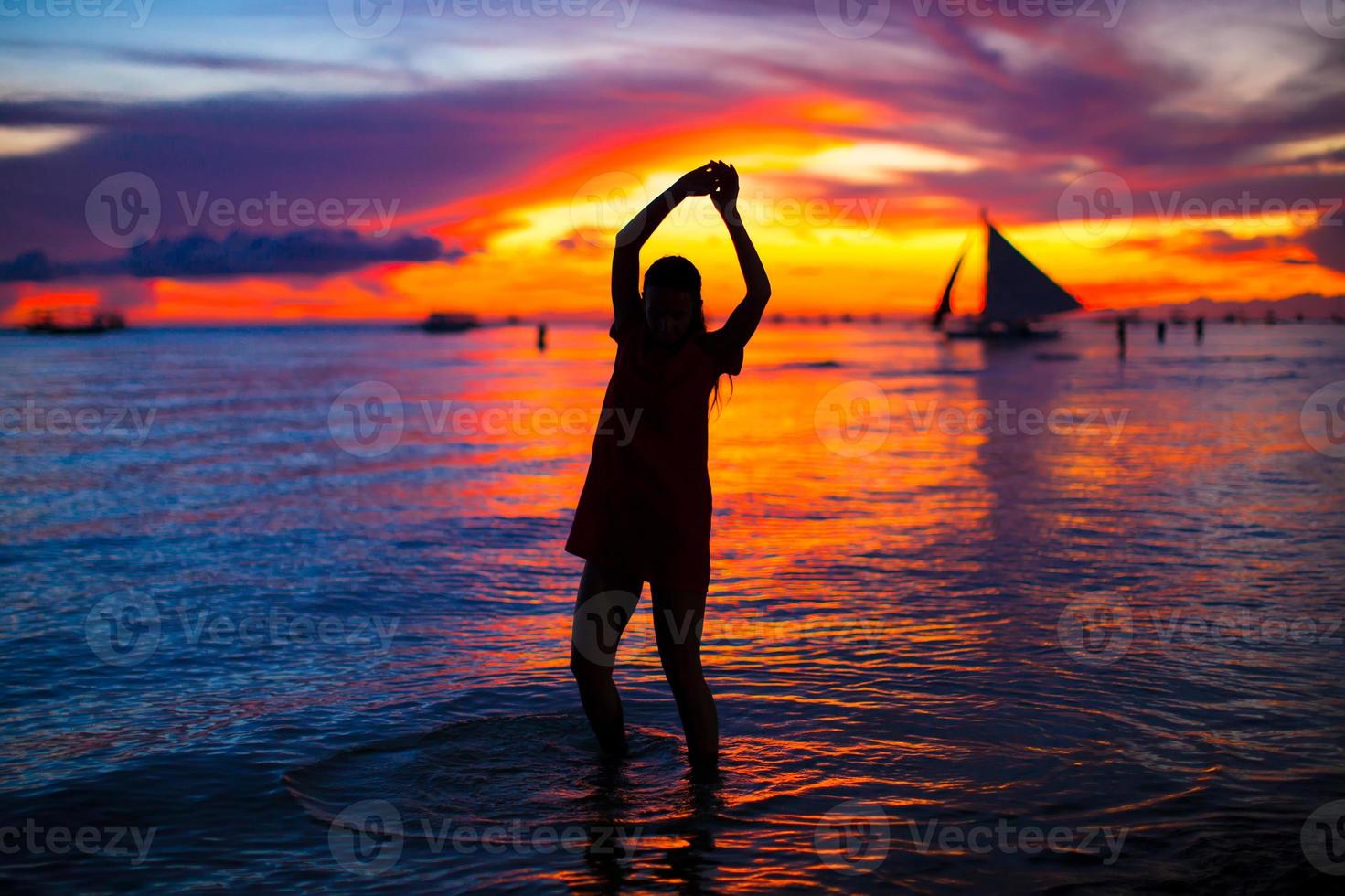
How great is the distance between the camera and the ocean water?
13.1 feet

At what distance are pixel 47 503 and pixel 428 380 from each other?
31.2m

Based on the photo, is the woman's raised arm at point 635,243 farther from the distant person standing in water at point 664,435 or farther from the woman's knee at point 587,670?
the woman's knee at point 587,670

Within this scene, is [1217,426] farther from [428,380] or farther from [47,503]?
[428,380]

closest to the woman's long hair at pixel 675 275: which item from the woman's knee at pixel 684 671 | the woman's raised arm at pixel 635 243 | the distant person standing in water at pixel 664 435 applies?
the distant person standing in water at pixel 664 435

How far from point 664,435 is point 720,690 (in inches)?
88.3

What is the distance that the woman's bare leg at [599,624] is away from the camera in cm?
434

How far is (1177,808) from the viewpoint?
4.29 meters

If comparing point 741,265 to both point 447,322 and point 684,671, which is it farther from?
point 447,322

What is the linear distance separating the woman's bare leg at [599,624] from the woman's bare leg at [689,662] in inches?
5.0

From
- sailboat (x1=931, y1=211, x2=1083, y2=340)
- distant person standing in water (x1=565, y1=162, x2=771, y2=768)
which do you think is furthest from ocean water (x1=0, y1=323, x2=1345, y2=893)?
sailboat (x1=931, y1=211, x2=1083, y2=340)

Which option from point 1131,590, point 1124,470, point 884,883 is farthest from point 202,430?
point 884,883

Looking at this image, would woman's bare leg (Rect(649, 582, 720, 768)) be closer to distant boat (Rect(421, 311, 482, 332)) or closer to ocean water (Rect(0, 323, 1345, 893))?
ocean water (Rect(0, 323, 1345, 893))

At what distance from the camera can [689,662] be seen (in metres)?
4.35

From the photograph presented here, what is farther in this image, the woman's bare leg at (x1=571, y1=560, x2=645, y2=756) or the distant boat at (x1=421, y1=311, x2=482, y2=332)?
the distant boat at (x1=421, y1=311, x2=482, y2=332)
